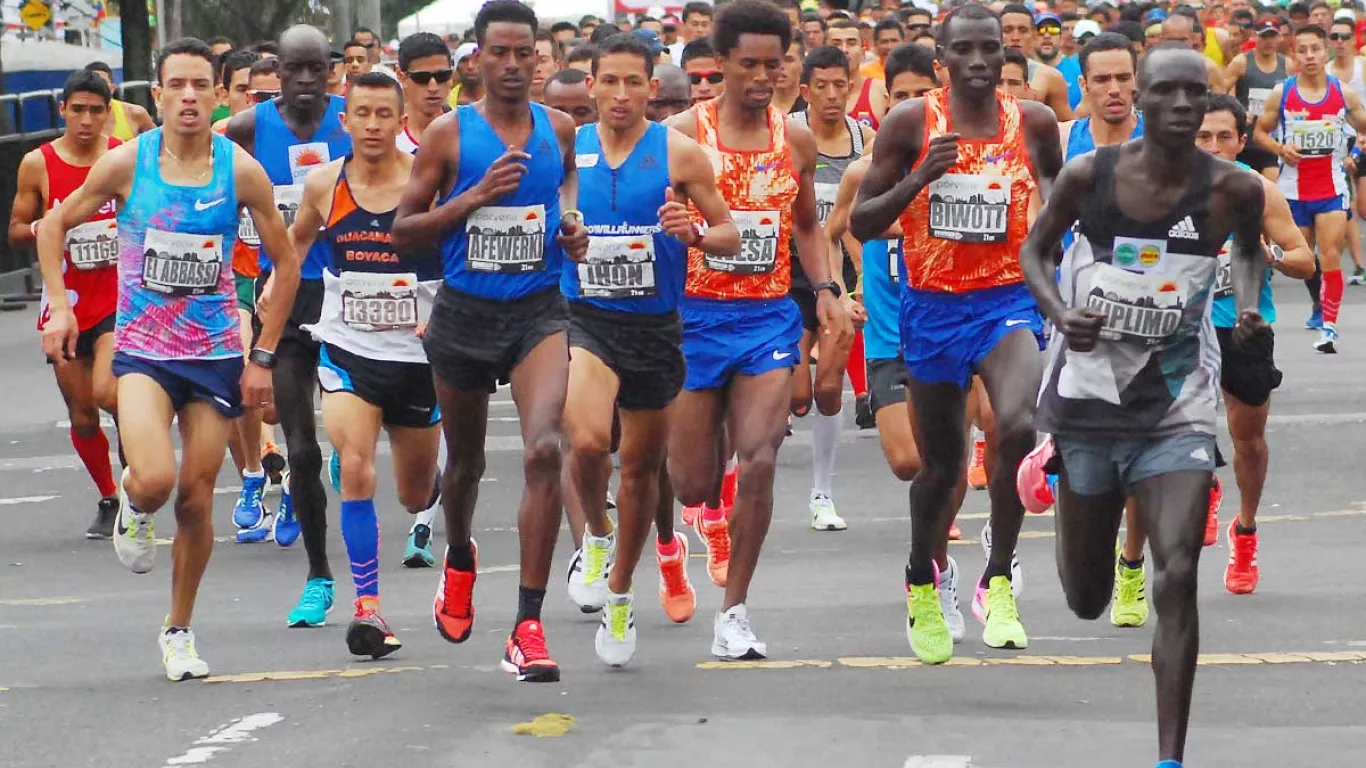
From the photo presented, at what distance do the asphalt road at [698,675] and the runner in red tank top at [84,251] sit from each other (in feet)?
1.48


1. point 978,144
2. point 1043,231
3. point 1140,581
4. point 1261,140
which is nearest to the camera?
point 1043,231

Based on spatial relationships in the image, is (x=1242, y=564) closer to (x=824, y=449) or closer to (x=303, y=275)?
(x=824, y=449)

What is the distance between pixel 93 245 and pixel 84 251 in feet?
0.23

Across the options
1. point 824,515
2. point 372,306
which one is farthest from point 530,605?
point 824,515

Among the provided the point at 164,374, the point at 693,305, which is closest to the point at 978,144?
the point at 693,305

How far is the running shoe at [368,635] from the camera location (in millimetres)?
9023

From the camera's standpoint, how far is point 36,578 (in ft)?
38.3

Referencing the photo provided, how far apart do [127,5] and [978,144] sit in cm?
2482

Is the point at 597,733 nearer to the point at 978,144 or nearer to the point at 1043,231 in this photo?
the point at 1043,231

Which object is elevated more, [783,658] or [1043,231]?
[1043,231]

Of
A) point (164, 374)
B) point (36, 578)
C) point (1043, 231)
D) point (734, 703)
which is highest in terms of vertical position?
point (1043, 231)

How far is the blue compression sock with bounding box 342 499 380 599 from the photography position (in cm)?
929

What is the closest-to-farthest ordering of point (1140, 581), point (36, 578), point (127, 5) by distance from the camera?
point (1140, 581), point (36, 578), point (127, 5)

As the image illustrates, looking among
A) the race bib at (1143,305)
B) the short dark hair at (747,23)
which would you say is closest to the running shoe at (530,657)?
the race bib at (1143,305)
